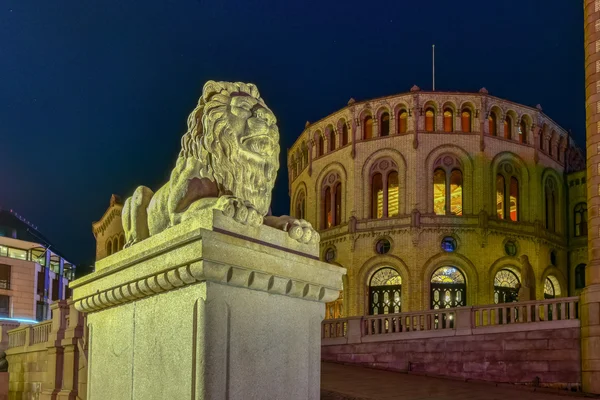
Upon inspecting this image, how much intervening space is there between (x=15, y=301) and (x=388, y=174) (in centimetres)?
3852

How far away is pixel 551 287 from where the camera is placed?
43.5m

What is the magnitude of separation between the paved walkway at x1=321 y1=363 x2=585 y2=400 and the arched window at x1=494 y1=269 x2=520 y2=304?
58.9 ft

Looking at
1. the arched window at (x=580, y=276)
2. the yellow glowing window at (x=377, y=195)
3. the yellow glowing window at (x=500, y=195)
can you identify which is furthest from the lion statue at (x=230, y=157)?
the arched window at (x=580, y=276)

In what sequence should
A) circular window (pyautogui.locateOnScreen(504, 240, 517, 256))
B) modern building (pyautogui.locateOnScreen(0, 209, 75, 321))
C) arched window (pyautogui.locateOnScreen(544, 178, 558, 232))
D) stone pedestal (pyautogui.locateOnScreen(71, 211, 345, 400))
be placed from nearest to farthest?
stone pedestal (pyautogui.locateOnScreen(71, 211, 345, 400)) < circular window (pyautogui.locateOnScreen(504, 240, 517, 256)) < arched window (pyautogui.locateOnScreen(544, 178, 558, 232)) < modern building (pyautogui.locateOnScreen(0, 209, 75, 321))

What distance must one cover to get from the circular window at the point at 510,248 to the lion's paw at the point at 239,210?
39099mm

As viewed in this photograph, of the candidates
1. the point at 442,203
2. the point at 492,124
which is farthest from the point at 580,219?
the point at 442,203

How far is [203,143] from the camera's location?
4441 mm

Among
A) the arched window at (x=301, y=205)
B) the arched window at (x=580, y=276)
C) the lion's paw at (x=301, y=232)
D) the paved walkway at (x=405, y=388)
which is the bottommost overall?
the paved walkway at (x=405, y=388)

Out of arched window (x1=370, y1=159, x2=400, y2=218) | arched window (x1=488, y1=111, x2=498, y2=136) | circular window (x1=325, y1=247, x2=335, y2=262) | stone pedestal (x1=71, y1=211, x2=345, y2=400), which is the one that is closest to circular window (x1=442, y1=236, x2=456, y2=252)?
arched window (x1=370, y1=159, x2=400, y2=218)

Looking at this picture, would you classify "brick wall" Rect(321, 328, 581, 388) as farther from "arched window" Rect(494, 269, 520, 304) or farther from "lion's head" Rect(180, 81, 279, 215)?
"lion's head" Rect(180, 81, 279, 215)

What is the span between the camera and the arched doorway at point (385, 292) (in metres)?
40.7

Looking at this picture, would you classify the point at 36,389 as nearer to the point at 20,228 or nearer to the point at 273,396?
the point at 273,396

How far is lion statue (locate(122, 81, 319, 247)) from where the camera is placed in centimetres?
436

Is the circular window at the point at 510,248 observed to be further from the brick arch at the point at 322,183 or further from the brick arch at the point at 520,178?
the brick arch at the point at 322,183
